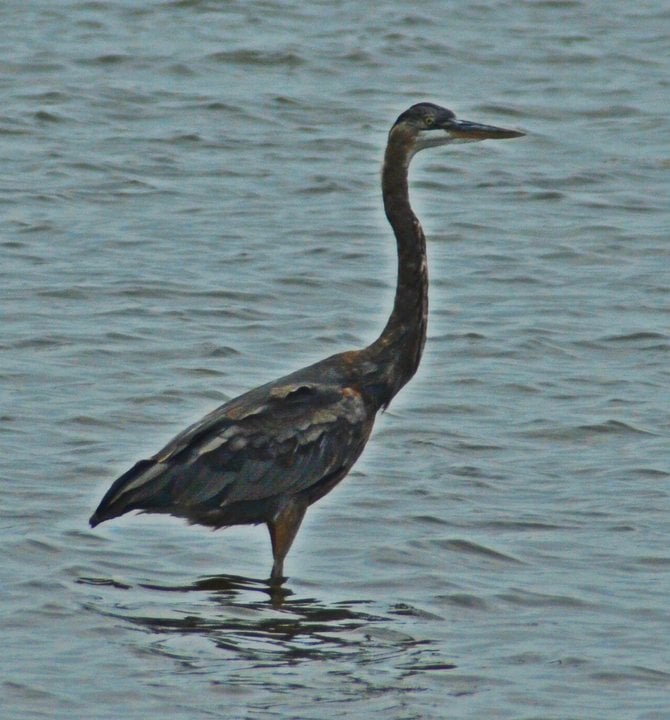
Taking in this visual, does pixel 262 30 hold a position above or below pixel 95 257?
above

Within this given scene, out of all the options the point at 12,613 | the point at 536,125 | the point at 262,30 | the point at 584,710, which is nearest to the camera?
the point at 584,710

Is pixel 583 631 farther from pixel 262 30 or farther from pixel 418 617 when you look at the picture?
pixel 262 30

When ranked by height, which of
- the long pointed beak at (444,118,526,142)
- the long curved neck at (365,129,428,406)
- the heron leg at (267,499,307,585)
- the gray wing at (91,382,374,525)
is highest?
the long pointed beak at (444,118,526,142)

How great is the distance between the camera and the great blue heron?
9.55 m

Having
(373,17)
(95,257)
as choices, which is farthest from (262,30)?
(95,257)

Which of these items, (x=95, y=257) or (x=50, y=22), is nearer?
(x=95, y=257)

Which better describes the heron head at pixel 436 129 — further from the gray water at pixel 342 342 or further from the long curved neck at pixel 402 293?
the gray water at pixel 342 342

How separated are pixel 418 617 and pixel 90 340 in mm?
5542

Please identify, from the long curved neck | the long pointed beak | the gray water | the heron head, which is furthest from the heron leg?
the long pointed beak

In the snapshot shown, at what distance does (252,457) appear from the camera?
31.8 ft

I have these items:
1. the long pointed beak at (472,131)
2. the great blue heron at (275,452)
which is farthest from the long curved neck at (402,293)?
the long pointed beak at (472,131)

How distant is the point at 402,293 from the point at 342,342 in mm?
3887

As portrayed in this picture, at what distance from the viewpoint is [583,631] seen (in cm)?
888

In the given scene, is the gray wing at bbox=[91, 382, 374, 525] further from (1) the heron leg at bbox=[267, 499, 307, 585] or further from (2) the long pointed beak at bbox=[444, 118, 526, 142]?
(2) the long pointed beak at bbox=[444, 118, 526, 142]
